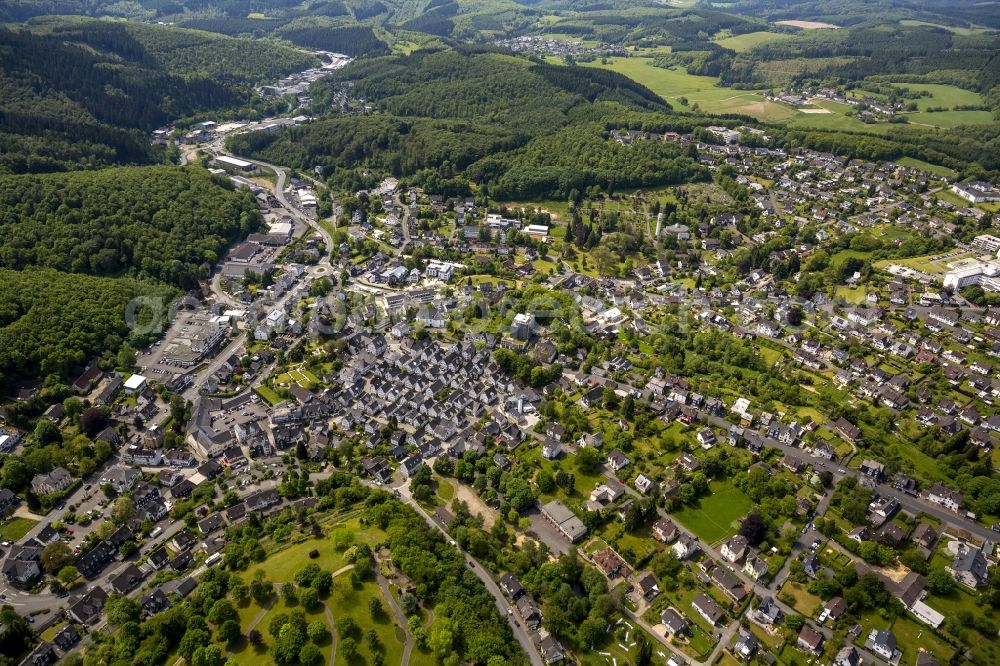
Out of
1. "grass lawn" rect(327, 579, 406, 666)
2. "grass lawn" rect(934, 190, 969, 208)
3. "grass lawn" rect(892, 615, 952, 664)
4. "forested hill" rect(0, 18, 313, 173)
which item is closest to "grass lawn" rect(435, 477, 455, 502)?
"grass lawn" rect(327, 579, 406, 666)

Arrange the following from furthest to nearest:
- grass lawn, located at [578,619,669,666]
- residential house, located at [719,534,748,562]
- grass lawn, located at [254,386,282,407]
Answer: grass lawn, located at [254,386,282,407]
residential house, located at [719,534,748,562]
grass lawn, located at [578,619,669,666]

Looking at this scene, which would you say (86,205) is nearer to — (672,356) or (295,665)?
(295,665)

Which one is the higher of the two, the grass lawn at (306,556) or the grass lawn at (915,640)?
the grass lawn at (306,556)

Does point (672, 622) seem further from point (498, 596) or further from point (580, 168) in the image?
point (580, 168)

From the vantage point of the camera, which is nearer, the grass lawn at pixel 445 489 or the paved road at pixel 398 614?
the paved road at pixel 398 614

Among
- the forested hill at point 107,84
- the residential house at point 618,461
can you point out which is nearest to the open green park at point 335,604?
the residential house at point 618,461

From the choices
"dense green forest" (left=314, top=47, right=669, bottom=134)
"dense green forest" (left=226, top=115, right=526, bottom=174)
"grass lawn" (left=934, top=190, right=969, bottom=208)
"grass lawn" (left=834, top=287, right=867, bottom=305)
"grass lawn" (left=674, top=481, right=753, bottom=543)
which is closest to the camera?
"grass lawn" (left=674, top=481, right=753, bottom=543)

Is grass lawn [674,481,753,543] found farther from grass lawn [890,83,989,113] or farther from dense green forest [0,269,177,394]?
grass lawn [890,83,989,113]

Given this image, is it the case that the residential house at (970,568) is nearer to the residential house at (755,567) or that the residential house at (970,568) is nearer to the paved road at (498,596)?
the residential house at (755,567)

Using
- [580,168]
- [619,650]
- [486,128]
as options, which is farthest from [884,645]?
[486,128]
